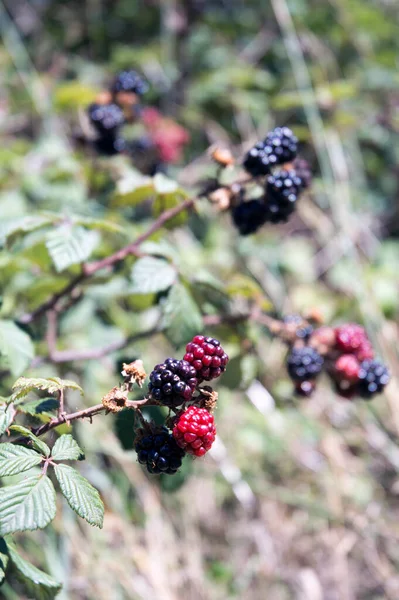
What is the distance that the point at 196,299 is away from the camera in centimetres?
207

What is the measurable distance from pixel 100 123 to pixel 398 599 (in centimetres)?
255

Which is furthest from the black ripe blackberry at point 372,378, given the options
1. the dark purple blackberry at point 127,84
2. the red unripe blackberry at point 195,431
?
the dark purple blackberry at point 127,84

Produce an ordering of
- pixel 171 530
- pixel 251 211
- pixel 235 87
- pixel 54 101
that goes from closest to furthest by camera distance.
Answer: pixel 251 211
pixel 171 530
pixel 54 101
pixel 235 87

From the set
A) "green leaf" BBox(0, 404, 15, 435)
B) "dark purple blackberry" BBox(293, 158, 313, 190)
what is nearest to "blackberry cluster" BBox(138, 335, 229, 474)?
"green leaf" BBox(0, 404, 15, 435)

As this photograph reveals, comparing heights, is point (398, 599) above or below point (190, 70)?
below

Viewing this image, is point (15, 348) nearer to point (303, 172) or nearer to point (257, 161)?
point (257, 161)

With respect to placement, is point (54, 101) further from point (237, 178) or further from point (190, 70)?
point (237, 178)

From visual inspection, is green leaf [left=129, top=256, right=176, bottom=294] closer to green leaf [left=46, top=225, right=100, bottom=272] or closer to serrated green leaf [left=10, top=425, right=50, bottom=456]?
green leaf [left=46, top=225, right=100, bottom=272]

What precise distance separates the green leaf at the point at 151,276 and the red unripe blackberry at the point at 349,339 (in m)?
0.63

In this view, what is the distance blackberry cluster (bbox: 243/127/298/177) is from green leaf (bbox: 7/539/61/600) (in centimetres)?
127

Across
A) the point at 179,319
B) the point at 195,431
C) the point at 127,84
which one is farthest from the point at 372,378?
the point at 127,84

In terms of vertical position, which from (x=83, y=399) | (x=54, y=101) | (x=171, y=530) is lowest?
(x=171, y=530)

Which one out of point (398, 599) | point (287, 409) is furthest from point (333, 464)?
point (398, 599)

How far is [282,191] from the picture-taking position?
1.87 metres
